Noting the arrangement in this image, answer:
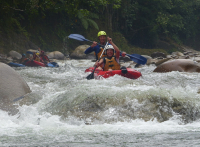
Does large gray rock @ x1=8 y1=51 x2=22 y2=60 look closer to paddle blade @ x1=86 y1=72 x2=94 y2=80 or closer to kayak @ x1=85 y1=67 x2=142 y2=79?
paddle blade @ x1=86 y1=72 x2=94 y2=80

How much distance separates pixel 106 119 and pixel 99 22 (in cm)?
1869

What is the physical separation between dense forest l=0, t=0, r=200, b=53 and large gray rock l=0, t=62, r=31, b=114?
284 inches

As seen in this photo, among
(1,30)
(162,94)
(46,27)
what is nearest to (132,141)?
(162,94)

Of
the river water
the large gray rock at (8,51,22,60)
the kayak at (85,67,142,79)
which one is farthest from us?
the large gray rock at (8,51,22,60)

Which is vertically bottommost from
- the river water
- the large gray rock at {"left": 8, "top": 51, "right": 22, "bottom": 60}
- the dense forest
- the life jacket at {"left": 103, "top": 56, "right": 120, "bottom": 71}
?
the river water

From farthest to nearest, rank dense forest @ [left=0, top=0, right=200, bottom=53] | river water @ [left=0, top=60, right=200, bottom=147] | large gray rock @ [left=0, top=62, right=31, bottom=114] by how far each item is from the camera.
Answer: dense forest @ [left=0, top=0, right=200, bottom=53] → large gray rock @ [left=0, top=62, right=31, bottom=114] → river water @ [left=0, top=60, right=200, bottom=147]

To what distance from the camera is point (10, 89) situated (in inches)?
186

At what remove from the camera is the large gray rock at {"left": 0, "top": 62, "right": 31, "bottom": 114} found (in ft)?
14.3

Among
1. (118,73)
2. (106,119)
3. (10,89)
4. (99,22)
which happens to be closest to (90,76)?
(118,73)

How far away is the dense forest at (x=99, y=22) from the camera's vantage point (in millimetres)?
15008

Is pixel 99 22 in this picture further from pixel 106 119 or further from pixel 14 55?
pixel 106 119

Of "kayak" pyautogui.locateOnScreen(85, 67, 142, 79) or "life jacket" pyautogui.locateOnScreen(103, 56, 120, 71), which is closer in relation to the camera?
"kayak" pyautogui.locateOnScreen(85, 67, 142, 79)

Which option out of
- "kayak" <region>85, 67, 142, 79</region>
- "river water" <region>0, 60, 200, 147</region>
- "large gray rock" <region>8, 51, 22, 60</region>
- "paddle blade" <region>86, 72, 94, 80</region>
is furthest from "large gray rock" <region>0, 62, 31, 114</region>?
"large gray rock" <region>8, 51, 22, 60</region>

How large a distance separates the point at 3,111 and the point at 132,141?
7.30ft
